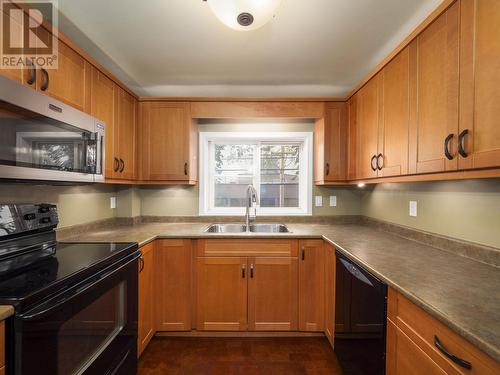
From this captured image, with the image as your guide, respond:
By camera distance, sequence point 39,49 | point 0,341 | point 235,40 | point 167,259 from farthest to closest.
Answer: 1. point 167,259
2. point 235,40
3. point 39,49
4. point 0,341

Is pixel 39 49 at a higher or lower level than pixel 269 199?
higher

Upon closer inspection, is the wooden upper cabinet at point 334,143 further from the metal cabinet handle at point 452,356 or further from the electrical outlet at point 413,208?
the metal cabinet handle at point 452,356

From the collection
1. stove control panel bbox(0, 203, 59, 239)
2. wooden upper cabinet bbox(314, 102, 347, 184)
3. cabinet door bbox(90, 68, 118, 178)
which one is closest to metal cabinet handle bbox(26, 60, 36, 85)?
cabinet door bbox(90, 68, 118, 178)

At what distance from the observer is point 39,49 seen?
4.09ft

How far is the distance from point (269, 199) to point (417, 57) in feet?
6.10

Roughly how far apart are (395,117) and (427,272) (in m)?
0.98

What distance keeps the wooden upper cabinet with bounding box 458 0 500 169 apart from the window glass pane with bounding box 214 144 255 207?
Answer: 2.01 meters

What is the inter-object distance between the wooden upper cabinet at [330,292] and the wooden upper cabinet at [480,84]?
1117 mm

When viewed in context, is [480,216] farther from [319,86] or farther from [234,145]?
[234,145]

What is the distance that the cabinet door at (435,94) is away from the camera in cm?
111

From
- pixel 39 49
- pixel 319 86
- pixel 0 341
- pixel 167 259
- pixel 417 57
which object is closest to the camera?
pixel 0 341

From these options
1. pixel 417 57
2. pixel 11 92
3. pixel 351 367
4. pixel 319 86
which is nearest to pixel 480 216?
pixel 417 57

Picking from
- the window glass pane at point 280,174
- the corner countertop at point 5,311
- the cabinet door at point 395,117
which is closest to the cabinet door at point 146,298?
the corner countertop at point 5,311

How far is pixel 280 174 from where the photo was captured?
2.84 m
